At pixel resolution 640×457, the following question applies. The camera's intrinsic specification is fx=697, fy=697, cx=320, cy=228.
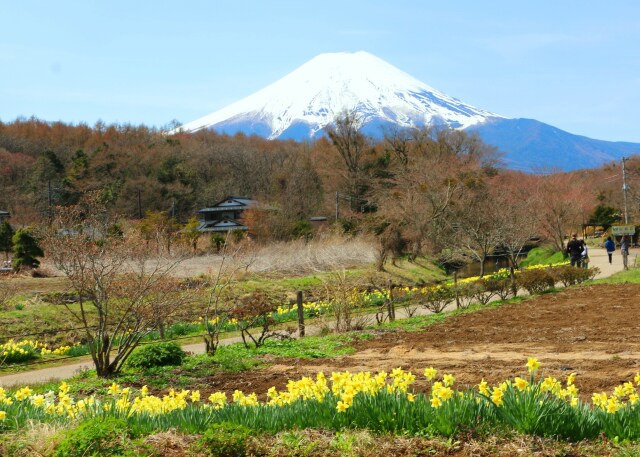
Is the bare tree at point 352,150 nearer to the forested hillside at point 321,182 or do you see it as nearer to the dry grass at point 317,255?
the forested hillside at point 321,182

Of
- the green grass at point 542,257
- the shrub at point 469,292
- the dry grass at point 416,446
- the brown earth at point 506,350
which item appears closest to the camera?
the dry grass at point 416,446

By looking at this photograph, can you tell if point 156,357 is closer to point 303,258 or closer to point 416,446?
point 416,446

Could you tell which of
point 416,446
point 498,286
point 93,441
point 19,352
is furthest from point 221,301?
point 416,446

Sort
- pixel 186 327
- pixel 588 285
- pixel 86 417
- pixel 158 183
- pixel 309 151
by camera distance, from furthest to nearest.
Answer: pixel 309 151 → pixel 158 183 → pixel 588 285 → pixel 186 327 → pixel 86 417

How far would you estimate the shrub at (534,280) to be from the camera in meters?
21.1

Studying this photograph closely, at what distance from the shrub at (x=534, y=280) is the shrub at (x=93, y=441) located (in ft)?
58.3

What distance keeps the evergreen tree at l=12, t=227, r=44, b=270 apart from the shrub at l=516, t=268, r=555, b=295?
20.2 m

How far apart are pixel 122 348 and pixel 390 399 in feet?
23.5

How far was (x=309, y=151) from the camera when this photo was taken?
83.3 m

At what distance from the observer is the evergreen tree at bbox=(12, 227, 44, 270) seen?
98.4 ft

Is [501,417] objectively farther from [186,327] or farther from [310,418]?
[186,327]

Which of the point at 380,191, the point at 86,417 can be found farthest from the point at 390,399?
the point at 380,191

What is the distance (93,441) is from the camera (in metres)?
4.80

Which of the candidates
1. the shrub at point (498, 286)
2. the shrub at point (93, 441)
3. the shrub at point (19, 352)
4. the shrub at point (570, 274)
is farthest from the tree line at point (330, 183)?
the shrub at point (93, 441)
